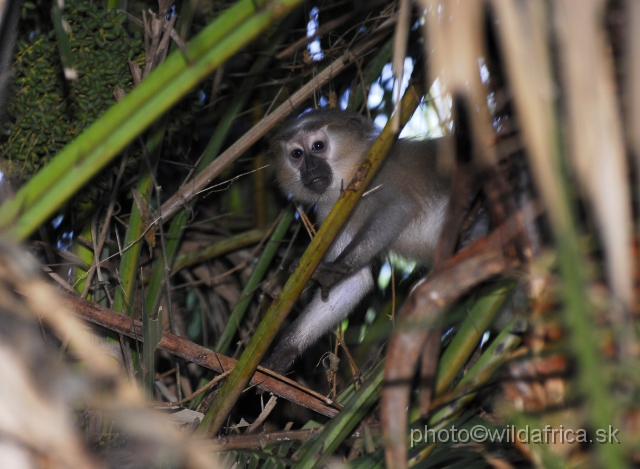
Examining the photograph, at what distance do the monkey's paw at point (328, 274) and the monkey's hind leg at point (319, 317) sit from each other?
7.7 inches

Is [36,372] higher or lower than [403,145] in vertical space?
lower

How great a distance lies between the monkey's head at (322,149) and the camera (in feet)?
16.6

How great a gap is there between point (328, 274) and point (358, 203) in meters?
0.53

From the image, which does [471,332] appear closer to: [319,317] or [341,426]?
[341,426]

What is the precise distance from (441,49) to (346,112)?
11.8 ft

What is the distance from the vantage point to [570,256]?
114 cm

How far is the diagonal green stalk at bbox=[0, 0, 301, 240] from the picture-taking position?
64.6 inches

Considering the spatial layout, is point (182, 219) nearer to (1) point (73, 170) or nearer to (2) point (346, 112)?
(2) point (346, 112)

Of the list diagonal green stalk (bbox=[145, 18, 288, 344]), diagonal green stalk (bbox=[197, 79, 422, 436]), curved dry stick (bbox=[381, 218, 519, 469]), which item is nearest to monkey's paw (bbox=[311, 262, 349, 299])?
diagonal green stalk (bbox=[145, 18, 288, 344])

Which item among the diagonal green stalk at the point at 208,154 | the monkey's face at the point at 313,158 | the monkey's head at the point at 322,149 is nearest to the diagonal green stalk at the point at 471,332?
the diagonal green stalk at the point at 208,154

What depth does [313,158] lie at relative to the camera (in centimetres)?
529

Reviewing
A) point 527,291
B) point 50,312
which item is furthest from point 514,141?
point 50,312

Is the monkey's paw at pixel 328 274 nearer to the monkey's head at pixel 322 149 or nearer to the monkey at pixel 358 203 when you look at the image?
the monkey at pixel 358 203

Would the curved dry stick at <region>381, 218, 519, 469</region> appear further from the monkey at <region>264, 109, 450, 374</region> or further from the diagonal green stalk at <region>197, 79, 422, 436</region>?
the monkey at <region>264, 109, 450, 374</region>
